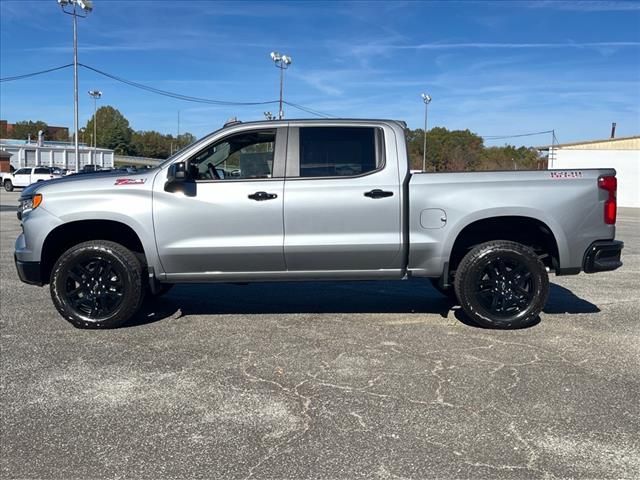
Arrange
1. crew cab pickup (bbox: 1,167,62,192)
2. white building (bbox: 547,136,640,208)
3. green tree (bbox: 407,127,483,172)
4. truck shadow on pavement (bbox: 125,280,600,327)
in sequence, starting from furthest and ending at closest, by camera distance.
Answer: green tree (bbox: 407,127,483,172) < crew cab pickup (bbox: 1,167,62,192) < white building (bbox: 547,136,640,208) < truck shadow on pavement (bbox: 125,280,600,327)

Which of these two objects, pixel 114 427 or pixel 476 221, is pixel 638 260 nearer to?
pixel 476 221

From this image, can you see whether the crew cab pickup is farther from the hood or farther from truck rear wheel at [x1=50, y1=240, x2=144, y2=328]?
truck rear wheel at [x1=50, y1=240, x2=144, y2=328]

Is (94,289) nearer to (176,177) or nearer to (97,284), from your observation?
(97,284)

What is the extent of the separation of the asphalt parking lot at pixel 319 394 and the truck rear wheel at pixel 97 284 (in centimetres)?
17

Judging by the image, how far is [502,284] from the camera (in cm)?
592

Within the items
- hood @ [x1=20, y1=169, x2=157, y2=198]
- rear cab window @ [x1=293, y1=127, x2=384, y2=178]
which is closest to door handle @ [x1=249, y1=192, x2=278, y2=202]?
rear cab window @ [x1=293, y1=127, x2=384, y2=178]

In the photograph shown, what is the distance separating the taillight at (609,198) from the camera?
5.77m

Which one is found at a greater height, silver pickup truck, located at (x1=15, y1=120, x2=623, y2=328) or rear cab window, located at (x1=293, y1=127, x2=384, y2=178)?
rear cab window, located at (x1=293, y1=127, x2=384, y2=178)

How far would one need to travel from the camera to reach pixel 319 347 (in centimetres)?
534

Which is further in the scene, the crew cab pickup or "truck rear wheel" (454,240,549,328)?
the crew cab pickup

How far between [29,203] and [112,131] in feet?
374

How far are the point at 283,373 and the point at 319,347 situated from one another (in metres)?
0.70

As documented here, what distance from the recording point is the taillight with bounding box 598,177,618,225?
577 cm

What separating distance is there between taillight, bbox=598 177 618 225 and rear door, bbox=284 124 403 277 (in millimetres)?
1950
